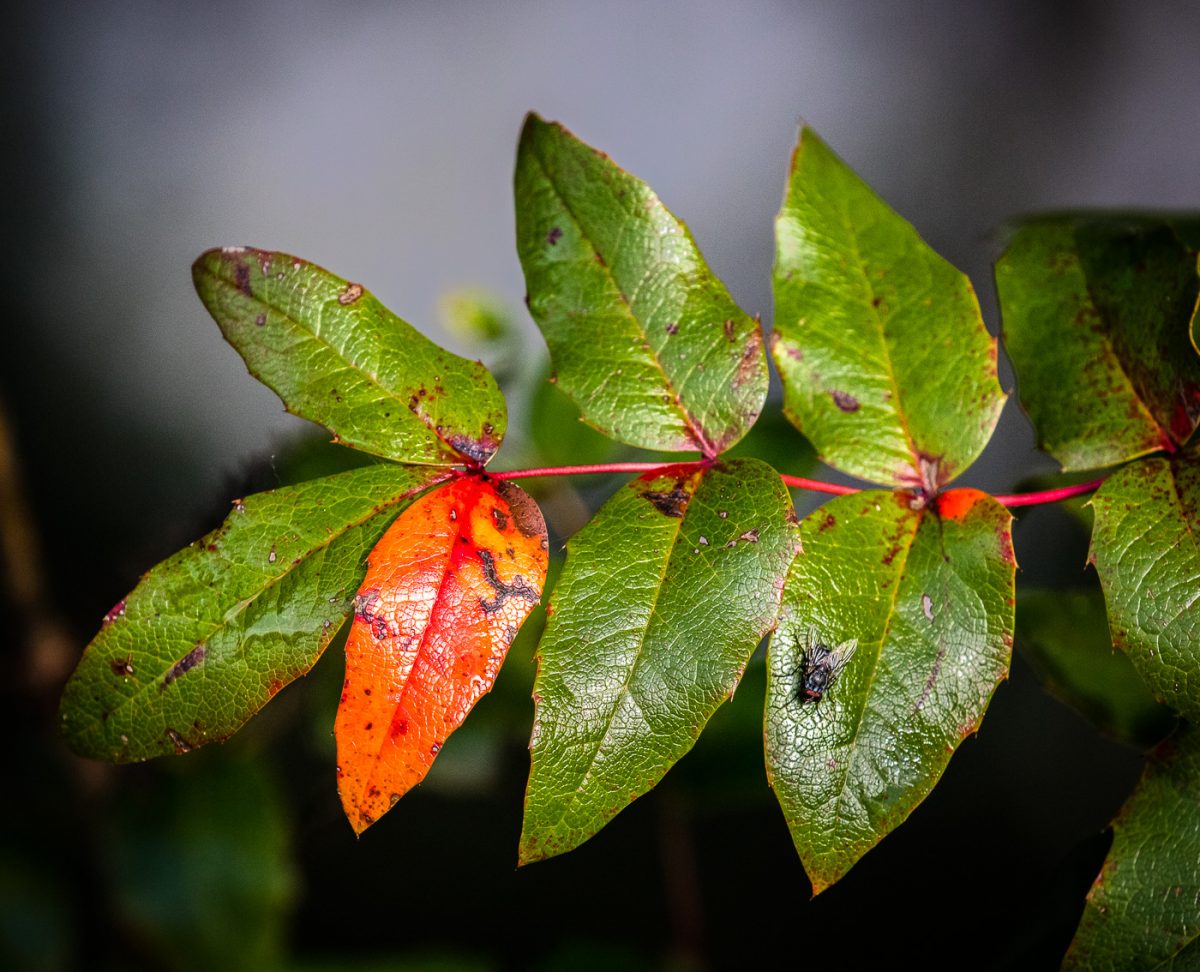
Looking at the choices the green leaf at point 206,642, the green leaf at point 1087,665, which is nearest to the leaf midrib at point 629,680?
the green leaf at point 206,642

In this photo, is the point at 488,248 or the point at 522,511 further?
the point at 488,248

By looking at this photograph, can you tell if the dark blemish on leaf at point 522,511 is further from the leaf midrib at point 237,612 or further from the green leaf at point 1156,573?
the green leaf at point 1156,573

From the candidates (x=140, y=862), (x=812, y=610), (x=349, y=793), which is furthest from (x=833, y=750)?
(x=140, y=862)

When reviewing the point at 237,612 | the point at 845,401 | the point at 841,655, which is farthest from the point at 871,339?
the point at 237,612

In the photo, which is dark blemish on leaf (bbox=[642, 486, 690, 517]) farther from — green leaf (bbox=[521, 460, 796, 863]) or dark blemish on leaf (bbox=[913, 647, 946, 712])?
dark blemish on leaf (bbox=[913, 647, 946, 712])

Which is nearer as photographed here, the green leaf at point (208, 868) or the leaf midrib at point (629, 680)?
the leaf midrib at point (629, 680)

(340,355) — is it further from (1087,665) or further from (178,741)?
(1087,665)

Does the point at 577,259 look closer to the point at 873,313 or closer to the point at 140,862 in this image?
the point at 873,313

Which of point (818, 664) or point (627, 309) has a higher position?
point (627, 309)
